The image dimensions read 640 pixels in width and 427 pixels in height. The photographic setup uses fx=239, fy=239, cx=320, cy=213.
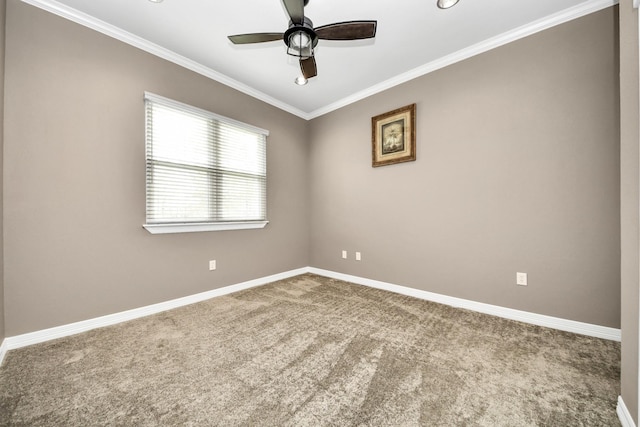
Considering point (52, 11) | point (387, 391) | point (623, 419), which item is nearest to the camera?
point (623, 419)

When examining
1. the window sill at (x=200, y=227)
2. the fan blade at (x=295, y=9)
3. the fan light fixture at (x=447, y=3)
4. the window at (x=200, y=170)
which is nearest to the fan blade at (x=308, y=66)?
the fan blade at (x=295, y=9)

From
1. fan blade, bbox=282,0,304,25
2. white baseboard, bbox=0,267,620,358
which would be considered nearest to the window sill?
white baseboard, bbox=0,267,620,358

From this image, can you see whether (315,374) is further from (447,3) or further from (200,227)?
(447,3)

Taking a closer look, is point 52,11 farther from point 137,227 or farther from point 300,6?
point 300,6

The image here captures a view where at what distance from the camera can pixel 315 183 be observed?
420 centimetres

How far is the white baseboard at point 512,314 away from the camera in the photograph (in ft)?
6.53

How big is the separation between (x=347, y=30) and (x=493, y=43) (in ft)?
5.73

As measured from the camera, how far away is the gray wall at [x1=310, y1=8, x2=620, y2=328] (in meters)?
2.00

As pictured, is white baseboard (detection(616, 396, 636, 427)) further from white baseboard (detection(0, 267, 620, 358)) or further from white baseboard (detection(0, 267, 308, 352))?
white baseboard (detection(0, 267, 308, 352))

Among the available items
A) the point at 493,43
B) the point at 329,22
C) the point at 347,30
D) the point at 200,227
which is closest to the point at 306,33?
the point at 347,30

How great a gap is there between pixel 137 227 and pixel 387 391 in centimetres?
264

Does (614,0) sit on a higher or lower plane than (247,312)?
higher

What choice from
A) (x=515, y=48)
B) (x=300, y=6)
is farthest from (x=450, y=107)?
(x=300, y=6)

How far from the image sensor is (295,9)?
5.20 feet
